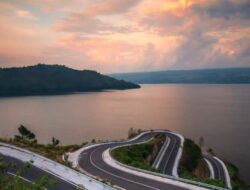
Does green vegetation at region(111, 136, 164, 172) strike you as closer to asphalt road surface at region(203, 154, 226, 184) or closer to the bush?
the bush

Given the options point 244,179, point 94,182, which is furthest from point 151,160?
point 94,182

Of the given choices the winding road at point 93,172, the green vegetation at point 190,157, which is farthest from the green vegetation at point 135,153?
the green vegetation at point 190,157

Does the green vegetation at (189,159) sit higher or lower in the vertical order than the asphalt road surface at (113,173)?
lower

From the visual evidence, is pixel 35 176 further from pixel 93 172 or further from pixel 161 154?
pixel 161 154

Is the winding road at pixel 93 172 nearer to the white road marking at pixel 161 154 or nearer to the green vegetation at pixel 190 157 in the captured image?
the white road marking at pixel 161 154

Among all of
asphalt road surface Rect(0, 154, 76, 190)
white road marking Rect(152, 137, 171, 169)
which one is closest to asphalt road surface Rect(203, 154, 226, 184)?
white road marking Rect(152, 137, 171, 169)

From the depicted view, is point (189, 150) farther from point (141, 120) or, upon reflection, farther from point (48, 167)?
point (141, 120)

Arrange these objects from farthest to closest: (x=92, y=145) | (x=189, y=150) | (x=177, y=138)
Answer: (x=177, y=138) → (x=189, y=150) → (x=92, y=145)

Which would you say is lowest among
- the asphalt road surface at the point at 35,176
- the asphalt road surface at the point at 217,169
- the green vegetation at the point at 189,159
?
the asphalt road surface at the point at 217,169

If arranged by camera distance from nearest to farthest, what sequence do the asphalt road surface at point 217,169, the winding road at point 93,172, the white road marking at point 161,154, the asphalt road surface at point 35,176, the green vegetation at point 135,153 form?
the asphalt road surface at point 35,176 → the winding road at point 93,172 → the green vegetation at point 135,153 → the white road marking at point 161,154 → the asphalt road surface at point 217,169

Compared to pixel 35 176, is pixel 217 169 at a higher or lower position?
lower

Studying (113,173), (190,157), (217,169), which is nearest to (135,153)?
(190,157)
